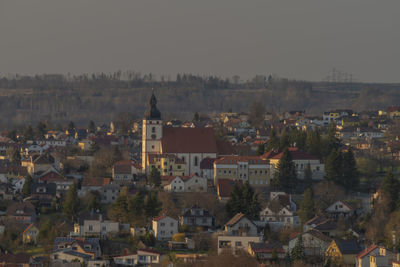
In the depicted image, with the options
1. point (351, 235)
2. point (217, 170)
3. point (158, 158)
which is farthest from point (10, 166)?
point (351, 235)

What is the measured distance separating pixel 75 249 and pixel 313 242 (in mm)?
11363

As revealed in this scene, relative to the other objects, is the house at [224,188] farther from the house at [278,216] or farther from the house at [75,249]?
the house at [75,249]

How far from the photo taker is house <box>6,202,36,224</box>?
5209 centimetres

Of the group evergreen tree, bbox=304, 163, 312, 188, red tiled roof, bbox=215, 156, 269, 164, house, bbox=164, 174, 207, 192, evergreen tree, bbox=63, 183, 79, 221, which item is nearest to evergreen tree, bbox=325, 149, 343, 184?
evergreen tree, bbox=304, 163, 312, 188

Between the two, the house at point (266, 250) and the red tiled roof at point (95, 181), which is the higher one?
the red tiled roof at point (95, 181)

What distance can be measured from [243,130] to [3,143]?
20729 millimetres

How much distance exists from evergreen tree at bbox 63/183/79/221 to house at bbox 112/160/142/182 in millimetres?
6641

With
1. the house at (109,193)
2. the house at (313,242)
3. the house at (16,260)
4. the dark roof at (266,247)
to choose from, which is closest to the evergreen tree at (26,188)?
the house at (109,193)

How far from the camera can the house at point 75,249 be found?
46156mm

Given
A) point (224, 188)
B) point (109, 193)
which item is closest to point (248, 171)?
point (224, 188)

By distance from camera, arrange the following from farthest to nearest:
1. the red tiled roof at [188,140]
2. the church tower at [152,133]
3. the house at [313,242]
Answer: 1. the church tower at [152,133]
2. the red tiled roof at [188,140]
3. the house at [313,242]

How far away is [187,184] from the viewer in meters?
56.3

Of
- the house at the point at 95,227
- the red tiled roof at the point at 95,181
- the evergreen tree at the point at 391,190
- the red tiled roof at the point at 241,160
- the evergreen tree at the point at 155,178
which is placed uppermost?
the red tiled roof at the point at 241,160

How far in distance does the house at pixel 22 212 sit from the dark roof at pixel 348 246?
647 inches
